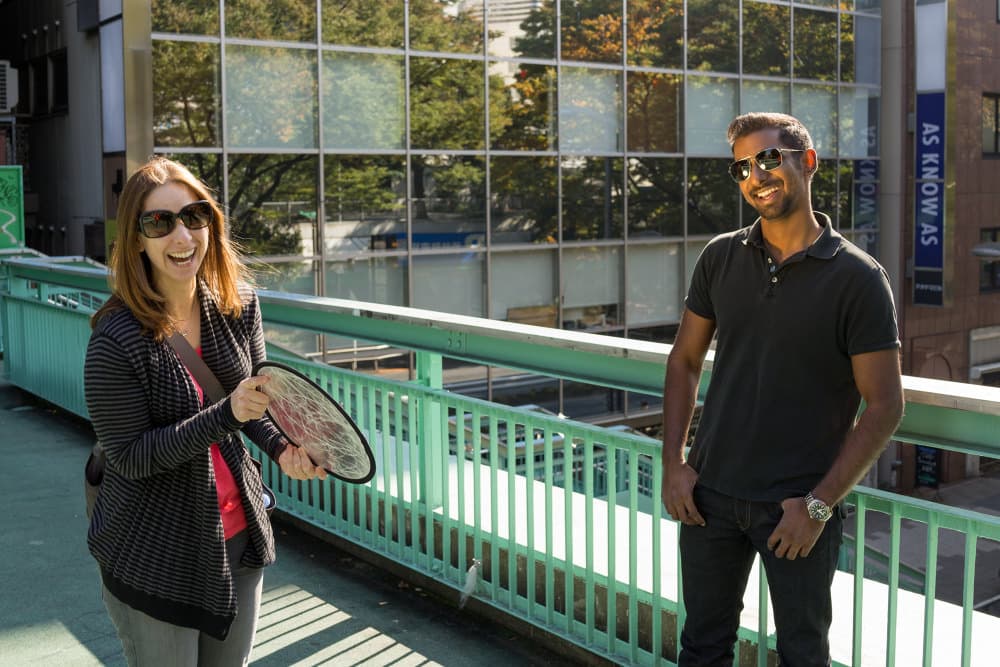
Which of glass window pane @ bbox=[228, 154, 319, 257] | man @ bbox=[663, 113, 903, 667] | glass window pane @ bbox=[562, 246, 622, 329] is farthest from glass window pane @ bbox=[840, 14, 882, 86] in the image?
man @ bbox=[663, 113, 903, 667]

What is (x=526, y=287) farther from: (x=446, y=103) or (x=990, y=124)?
(x=990, y=124)

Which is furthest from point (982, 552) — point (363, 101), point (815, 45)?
point (363, 101)

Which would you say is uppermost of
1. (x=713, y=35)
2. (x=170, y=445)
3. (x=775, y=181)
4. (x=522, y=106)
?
(x=713, y=35)

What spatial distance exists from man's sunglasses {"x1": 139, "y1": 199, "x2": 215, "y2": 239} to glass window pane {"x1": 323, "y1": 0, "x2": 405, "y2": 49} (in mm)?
16261

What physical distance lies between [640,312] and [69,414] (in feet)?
47.5

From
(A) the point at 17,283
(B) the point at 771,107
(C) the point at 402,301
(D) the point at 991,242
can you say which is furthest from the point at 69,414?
(D) the point at 991,242

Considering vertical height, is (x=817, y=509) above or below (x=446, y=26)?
below

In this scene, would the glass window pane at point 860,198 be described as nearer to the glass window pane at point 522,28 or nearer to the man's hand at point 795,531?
the glass window pane at point 522,28

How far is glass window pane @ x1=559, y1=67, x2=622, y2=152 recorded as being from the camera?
20578 millimetres

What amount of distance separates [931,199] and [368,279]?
1423 centimetres

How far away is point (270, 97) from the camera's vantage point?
18000mm

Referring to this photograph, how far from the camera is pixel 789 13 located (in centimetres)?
2367

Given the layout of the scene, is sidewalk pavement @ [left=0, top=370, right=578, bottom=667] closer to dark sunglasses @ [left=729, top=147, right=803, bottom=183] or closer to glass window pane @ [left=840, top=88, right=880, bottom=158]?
dark sunglasses @ [left=729, top=147, right=803, bottom=183]

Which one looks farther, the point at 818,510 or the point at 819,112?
the point at 819,112
